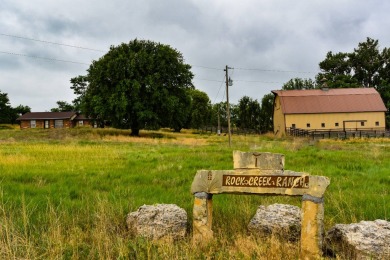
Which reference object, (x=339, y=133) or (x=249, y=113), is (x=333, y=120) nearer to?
(x=339, y=133)

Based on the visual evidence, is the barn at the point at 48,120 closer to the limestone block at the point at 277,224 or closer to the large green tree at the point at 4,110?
the large green tree at the point at 4,110

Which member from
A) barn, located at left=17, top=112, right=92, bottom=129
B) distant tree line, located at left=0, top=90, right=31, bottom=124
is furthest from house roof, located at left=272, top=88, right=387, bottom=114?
distant tree line, located at left=0, top=90, right=31, bottom=124

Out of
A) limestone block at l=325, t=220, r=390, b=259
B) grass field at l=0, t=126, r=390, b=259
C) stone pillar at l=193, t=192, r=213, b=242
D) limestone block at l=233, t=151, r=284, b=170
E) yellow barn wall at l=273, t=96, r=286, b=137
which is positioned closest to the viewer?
limestone block at l=325, t=220, r=390, b=259

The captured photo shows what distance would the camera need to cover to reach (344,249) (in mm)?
5094

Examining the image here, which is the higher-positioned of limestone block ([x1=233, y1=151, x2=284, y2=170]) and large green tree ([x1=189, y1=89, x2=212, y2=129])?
large green tree ([x1=189, y1=89, x2=212, y2=129])

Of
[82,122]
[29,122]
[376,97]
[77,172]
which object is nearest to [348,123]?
[376,97]

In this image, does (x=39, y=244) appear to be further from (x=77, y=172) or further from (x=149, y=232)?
(x=77, y=172)

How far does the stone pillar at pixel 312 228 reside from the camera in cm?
513

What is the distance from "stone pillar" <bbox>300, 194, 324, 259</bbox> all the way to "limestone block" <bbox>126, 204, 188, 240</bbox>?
1985 mm

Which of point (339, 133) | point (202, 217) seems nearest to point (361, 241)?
point (202, 217)

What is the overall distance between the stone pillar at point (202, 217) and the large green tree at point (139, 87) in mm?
37607

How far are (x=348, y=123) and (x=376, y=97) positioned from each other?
677 cm

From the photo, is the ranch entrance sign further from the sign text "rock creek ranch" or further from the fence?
the fence

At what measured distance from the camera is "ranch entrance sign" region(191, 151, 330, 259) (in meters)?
5.24
